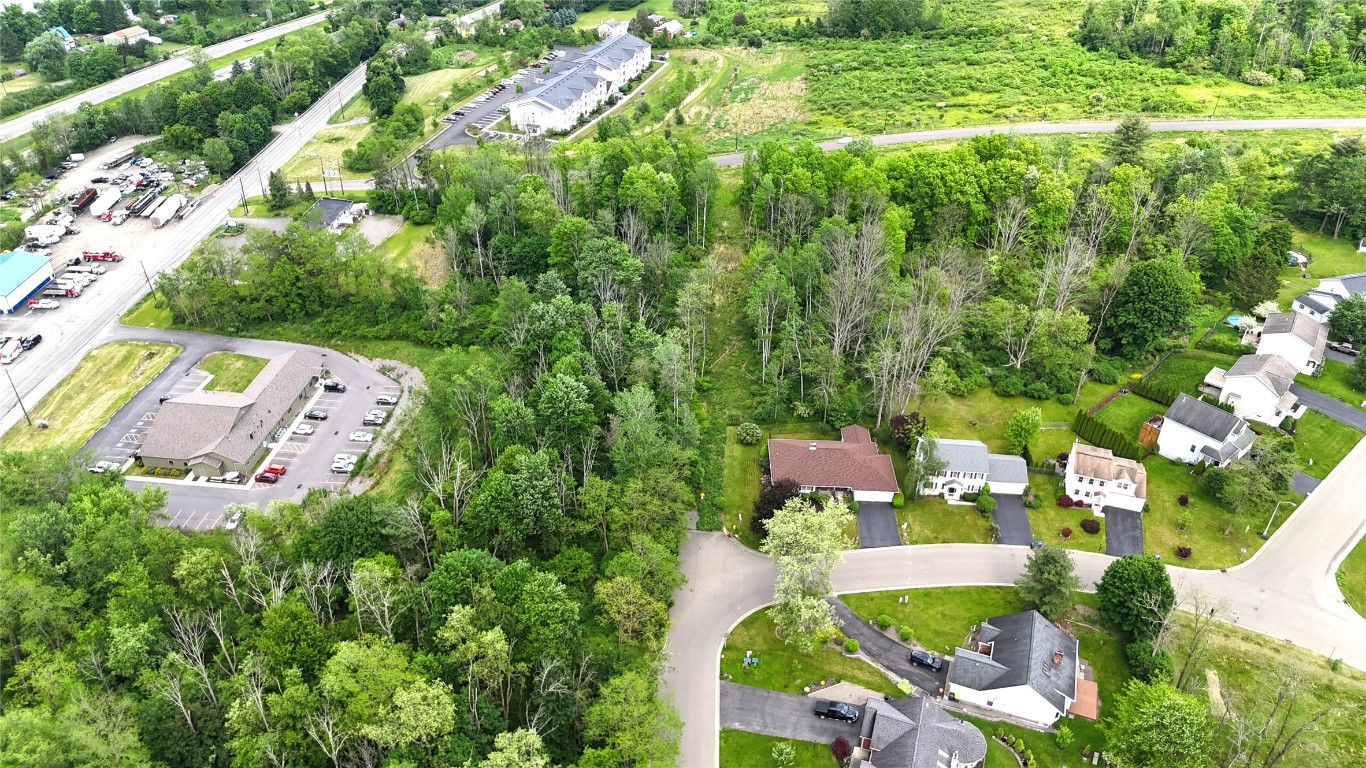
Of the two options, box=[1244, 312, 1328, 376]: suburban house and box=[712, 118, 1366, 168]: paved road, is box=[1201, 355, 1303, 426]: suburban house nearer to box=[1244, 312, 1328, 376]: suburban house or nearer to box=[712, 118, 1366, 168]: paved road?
box=[1244, 312, 1328, 376]: suburban house

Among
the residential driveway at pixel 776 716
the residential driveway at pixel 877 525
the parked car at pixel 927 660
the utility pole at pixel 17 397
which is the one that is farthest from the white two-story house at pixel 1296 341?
the utility pole at pixel 17 397

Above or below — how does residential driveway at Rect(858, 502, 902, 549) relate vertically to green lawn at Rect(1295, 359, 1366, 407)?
below

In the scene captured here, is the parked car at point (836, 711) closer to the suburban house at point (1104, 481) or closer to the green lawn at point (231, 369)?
the suburban house at point (1104, 481)

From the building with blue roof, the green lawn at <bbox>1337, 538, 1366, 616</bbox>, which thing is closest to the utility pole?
the building with blue roof

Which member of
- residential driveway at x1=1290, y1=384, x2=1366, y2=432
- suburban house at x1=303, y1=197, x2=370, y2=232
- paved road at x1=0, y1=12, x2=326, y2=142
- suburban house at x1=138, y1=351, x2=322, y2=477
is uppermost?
paved road at x1=0, y1=12, x2=326, y2=142

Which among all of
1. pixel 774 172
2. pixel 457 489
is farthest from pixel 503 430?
pixel 774 172

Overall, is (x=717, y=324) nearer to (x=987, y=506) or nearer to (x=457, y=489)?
(x=987, y=506)

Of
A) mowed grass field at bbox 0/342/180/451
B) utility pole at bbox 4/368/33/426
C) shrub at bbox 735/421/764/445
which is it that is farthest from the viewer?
utility pole at bbox 4/368/33/426

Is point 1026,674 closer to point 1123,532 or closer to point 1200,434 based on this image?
point 1123,532
